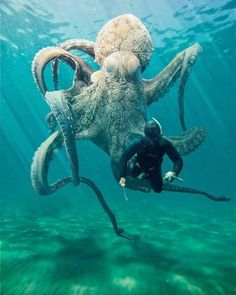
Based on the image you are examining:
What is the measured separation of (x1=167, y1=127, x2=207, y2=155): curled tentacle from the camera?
6.62 metres

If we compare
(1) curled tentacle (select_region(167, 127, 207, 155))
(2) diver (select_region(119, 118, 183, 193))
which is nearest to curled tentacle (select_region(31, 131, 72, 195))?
(2) diver (select_region(119, 118, 183, 193))

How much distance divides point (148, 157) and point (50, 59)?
2776 mm

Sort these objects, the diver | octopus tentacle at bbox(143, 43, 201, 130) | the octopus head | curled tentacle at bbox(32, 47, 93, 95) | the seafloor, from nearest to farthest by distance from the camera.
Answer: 1. the seafloor
2. the diver
3. the octopus head
4. curled tentacle at bbox(32, 47, 93, 95)
5. octopus tentacle at bbox(143, 43, 201, 130)

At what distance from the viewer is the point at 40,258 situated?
22.0ft

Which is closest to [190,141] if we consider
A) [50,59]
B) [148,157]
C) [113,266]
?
[148,157]

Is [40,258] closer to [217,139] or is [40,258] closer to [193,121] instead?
[193,121]

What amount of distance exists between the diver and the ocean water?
1.66 m

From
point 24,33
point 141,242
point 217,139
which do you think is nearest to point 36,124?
point 217,139

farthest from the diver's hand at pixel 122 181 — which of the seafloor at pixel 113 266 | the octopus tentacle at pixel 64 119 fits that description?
the seafloor at pixel 113 266

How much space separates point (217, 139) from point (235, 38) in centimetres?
6154

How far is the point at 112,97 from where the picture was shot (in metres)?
6.24

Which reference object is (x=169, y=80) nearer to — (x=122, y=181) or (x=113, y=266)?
(x=122, y=181)

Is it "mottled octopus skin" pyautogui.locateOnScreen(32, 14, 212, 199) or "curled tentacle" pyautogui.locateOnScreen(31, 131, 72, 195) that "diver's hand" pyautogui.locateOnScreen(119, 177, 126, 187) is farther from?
"curled tentacle" pyautogui.locateOnScreen(31, 131, 72, 195)

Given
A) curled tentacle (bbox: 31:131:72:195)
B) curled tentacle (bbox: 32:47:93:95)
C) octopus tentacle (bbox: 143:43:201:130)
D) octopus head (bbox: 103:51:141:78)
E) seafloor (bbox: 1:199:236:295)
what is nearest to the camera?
→ seafloor (bbox: 1:199:236:295)
